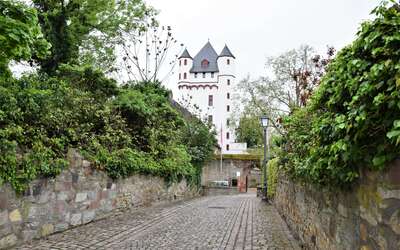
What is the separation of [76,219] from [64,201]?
0.61m

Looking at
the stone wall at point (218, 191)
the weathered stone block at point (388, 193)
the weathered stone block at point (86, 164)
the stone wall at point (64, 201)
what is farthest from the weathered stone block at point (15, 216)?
the stone wall at point (218, 191)

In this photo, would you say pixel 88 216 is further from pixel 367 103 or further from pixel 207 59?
pixel 207 59

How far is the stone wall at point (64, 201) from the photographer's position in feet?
18.2

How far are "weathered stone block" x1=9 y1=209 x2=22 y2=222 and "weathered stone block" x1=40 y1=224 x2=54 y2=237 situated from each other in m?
0.70

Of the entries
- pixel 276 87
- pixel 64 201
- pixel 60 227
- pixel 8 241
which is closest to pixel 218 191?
pixel 276 87

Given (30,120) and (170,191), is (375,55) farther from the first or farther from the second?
(170,191)

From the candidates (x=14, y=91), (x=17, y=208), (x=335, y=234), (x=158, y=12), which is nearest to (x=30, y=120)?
→ (x=14, y=91)

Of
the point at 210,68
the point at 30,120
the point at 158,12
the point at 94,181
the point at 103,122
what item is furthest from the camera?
the point at 210,68

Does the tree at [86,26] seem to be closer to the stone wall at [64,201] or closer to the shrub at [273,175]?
the stone wall at [64,201]

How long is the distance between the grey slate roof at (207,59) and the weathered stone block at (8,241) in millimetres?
60900

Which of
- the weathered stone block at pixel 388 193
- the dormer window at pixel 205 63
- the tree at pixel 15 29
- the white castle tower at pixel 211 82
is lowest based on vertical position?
the weathered stone block at pixel 388 193

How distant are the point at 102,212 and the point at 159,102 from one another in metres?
5.71

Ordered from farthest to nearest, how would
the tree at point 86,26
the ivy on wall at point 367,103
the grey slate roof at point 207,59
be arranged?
the grey slate roof at point 207,59 → the tree at point 86,26 → the ivy on wall at point 367,103

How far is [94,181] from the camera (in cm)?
838
